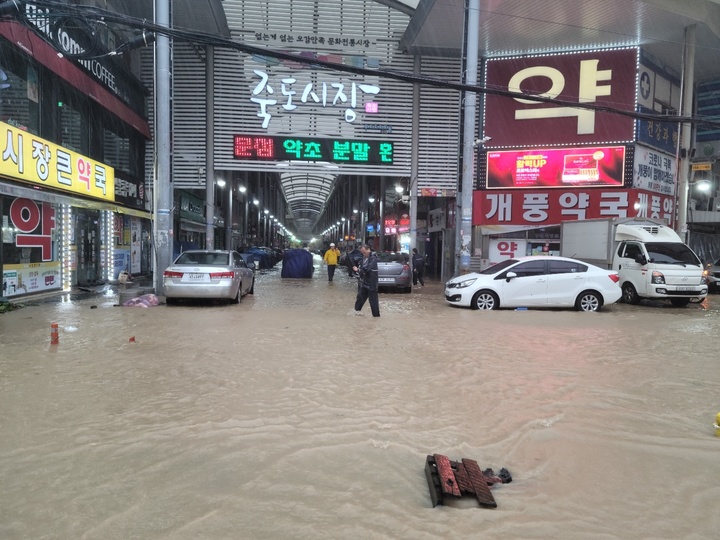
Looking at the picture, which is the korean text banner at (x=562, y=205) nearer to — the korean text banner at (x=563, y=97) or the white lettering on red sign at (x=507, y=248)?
the white lettering on red sign at (x=507, y=248)

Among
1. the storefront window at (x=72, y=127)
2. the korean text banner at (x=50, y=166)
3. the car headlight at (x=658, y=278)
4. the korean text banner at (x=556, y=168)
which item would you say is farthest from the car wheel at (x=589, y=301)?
the storefront window at (x=72, y=127)

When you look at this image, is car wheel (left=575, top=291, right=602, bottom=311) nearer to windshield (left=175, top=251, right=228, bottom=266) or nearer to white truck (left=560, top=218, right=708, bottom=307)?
white truck (left=560, top=218, right=708, bottom=307)

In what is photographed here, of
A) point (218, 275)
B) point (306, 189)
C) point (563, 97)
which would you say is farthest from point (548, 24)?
point (306, 189)

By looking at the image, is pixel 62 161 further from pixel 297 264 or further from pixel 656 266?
pixel 656 266

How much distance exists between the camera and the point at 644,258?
546 inches

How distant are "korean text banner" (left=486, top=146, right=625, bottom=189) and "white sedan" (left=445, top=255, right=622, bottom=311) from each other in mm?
10353

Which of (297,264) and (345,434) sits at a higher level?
(297,264)

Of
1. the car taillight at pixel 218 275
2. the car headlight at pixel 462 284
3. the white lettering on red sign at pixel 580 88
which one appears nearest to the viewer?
the car taillight at pixel 218 275

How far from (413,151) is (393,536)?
19.2m

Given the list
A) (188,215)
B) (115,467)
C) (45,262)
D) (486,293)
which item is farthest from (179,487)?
(188,215)

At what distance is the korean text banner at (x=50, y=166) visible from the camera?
11117mm

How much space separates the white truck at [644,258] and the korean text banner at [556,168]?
6354 millimetres

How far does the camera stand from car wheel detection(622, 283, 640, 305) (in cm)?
1440

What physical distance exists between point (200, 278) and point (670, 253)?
12802mm
